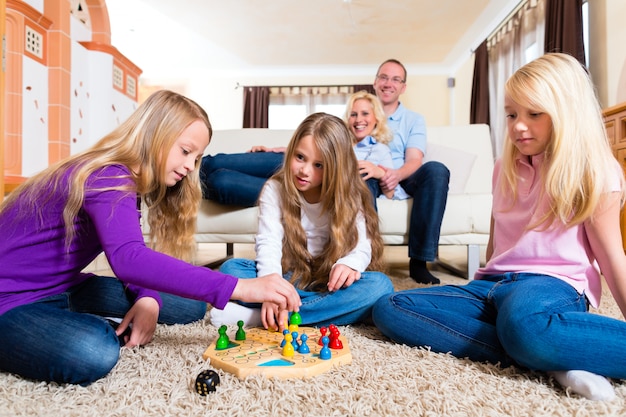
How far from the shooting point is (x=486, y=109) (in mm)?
4883

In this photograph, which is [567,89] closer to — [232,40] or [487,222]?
[487,222]

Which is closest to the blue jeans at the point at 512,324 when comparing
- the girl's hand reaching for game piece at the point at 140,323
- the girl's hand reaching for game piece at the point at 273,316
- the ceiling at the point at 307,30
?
the girl's hand reaching for game piece at the point at 273,316

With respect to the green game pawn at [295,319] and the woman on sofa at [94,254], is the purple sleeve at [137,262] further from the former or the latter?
the green game pawn at [295,319]

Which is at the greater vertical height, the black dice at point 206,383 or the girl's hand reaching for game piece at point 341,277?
the girl's hand reaching for game piece at point 341,277

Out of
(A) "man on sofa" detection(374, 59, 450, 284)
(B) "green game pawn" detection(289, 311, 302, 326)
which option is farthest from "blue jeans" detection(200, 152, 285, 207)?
(B) "green game pawn" detection(289, 311, 302, 326)

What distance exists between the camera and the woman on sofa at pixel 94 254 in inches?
30.0

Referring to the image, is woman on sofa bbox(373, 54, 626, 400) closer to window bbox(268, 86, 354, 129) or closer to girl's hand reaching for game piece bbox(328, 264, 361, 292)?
girl's hand reaching for game piece bbox(328, 264, 361, 292)

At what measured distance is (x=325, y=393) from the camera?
2.34 feet

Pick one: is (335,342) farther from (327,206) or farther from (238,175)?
(238,175)

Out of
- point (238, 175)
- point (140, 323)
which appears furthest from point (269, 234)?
point (238, 175)

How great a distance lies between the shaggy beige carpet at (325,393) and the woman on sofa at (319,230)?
287 mm

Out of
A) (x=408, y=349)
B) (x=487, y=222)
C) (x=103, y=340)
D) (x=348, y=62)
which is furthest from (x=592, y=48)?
(x=348, y=62)

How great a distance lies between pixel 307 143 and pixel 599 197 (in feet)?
2.31

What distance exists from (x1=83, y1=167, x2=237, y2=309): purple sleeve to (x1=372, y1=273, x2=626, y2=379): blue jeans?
1.36ft
